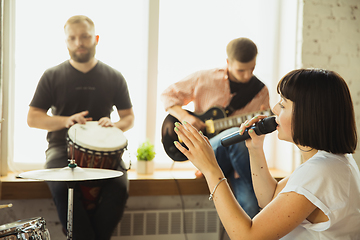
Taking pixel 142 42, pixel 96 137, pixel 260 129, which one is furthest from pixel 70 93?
pixel 260 129

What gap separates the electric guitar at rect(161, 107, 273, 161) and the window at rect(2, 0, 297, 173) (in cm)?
12

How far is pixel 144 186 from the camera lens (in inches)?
90.4

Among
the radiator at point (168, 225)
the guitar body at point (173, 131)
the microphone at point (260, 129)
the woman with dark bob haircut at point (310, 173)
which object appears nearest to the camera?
the woman with dark bob haircut at point (310, 173)

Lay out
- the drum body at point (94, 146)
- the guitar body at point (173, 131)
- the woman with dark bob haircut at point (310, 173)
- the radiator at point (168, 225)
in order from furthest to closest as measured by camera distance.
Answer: the guitar body at point (173, 131), the radiator at point (168, 225), the drum body at point (94, 146), the woman with dark bob haircut at point (310, 173)

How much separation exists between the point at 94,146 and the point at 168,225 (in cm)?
91

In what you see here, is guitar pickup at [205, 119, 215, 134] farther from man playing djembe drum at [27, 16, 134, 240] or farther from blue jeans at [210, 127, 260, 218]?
man playing djembe drum at [27, 16, 134, 240]

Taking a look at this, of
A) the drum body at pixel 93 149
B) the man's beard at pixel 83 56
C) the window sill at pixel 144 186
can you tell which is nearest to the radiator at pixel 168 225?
the window sill at pixel 144 186

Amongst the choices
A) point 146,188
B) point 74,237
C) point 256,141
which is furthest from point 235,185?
point 74,237

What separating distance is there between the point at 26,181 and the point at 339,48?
2.61m

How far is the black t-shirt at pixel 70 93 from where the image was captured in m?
2.25

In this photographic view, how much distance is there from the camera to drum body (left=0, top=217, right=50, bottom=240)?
1.22 metres

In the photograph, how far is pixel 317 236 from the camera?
111 centimetres

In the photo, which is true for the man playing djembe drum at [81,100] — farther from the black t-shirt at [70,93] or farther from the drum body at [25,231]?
the drum body at [25,231]

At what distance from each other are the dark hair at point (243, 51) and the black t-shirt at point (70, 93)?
104cm
